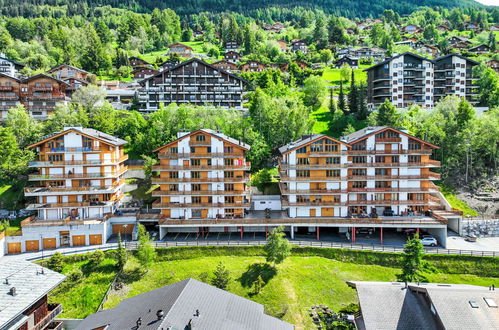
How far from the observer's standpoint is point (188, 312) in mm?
23188

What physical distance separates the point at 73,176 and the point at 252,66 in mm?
80842

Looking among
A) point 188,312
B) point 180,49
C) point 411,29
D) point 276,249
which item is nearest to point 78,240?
point 276,249

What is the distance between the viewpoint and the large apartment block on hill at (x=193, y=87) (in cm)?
9094

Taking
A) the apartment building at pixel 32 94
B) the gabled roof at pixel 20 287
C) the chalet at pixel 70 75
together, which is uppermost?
the chalet at pixel 70 75

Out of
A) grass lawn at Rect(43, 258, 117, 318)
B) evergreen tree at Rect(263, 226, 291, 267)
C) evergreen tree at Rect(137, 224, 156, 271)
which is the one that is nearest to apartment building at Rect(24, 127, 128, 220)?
grass lawn at Rect(43, 258, 117, 318)

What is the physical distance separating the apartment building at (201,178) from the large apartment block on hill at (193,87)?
124ft

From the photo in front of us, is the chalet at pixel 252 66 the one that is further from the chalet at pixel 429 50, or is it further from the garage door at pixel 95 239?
the garage door at pixel 95 239

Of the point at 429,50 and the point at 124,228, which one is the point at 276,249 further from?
the point at 429,50

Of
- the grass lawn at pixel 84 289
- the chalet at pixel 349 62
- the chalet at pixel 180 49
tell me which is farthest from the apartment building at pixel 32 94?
the chalet at pixel 349 62

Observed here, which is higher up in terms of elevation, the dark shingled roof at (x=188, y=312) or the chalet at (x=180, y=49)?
the chalet at (x=180, y=49)

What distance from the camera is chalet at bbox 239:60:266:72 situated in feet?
403

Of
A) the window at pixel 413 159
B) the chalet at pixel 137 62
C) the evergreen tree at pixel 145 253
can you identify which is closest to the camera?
the evergreen tree at pixel 145 253

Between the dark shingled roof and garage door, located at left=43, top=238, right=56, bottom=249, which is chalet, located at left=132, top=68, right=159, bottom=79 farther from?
the dark shingled roof

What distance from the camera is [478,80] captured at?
312 ft
